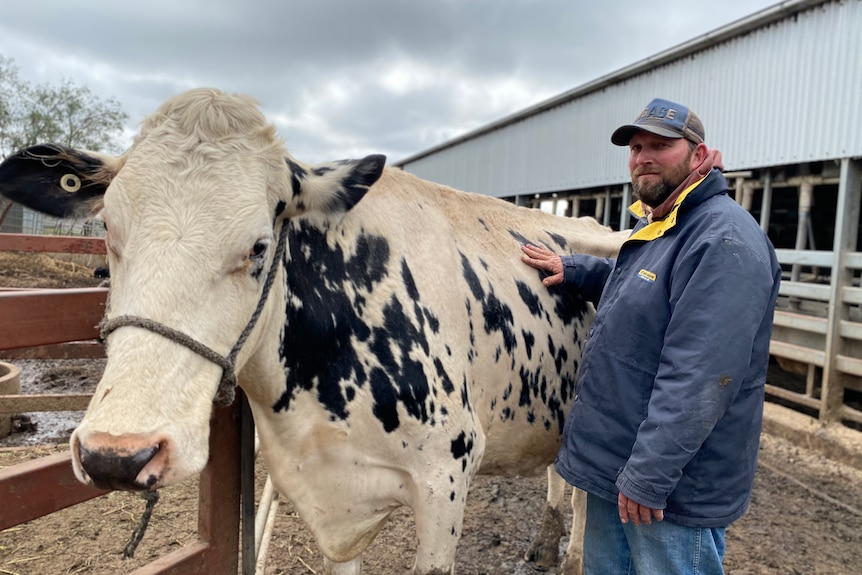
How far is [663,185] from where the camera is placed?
2109mm

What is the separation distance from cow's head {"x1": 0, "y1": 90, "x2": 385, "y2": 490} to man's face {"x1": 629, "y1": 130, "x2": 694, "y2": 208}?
3.79 ft

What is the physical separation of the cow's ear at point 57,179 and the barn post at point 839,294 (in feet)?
23.9

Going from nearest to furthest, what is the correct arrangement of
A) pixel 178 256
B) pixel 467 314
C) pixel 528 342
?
pixel 178 256, pixel 467 314, pixel 528 342

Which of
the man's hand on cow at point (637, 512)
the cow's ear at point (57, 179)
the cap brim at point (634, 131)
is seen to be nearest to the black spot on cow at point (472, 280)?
the cap brim at point (634, 131)

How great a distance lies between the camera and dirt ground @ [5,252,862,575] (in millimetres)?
→ 3406

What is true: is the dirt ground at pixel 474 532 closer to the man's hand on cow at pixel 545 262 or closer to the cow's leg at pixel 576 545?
the cow's leg at pixel 576 545

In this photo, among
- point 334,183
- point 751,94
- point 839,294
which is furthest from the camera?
point 751,94

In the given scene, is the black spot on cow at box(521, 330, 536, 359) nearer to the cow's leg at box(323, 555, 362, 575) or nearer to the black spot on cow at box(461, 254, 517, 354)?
the black spot on cow at box(461, 254, 517, 354)

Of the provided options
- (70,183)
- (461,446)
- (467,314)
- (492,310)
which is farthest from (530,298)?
(70,183)

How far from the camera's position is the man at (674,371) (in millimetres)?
1716

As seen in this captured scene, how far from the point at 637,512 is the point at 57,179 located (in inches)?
90.2

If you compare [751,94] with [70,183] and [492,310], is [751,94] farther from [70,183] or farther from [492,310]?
[70,183]

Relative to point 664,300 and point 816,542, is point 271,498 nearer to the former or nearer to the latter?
point 664,300

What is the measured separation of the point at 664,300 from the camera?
1.92m
